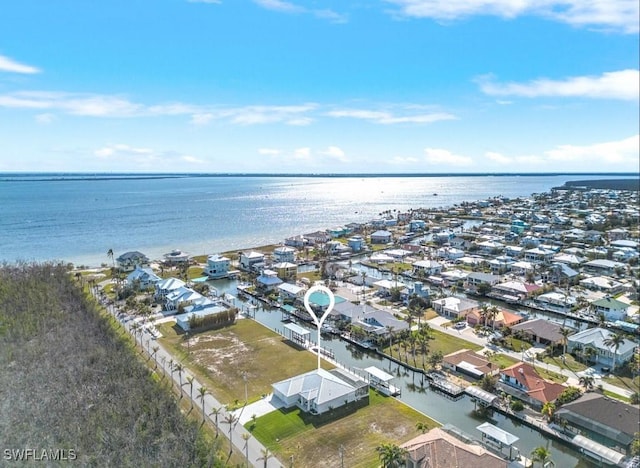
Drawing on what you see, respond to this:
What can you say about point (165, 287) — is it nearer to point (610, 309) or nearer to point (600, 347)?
point (600, 347)

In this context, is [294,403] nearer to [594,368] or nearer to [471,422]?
[471,422]

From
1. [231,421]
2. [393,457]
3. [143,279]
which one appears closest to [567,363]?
[393,457]

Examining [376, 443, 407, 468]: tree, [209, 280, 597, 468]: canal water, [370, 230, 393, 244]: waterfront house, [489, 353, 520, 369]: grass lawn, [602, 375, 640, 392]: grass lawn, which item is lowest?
[209, 280, 597, 468]: canal water

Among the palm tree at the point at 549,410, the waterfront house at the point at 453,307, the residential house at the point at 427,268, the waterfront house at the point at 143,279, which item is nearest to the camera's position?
the palm tree at the point at 549,410

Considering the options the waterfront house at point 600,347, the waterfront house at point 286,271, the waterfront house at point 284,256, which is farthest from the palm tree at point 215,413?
the waterfront house at point 284,256

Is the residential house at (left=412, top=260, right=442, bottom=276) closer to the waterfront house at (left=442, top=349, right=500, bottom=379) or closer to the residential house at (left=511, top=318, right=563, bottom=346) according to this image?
the residential house at (left=511, top=318, right=563, bottom=346)

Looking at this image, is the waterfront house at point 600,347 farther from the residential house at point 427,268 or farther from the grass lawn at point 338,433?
the residential house at point 427,268

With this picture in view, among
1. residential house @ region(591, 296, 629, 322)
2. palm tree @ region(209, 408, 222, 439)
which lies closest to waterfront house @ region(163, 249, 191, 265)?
palm tree @ region(209, 408, 222, 439)
